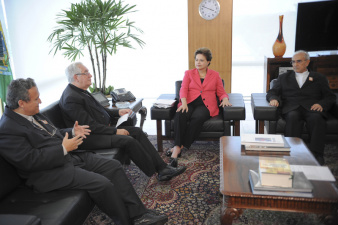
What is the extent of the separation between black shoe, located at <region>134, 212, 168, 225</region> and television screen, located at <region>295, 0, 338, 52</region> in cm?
352

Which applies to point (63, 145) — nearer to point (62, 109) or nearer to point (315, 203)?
point (62, 109)

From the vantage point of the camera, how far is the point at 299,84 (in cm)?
342

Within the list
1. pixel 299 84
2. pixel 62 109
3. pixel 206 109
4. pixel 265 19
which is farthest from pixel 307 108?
pixel 265 19

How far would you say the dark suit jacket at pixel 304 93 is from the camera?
325 cm

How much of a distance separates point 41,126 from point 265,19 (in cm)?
566

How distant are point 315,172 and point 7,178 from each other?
6.46 feet

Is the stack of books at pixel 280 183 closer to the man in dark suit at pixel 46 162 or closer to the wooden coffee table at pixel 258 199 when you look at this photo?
the wooden coffee table at pixel 258 199

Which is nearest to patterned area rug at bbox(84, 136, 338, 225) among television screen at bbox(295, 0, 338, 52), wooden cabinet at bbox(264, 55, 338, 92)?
wooden cabinet at bbox(264, 55, 338, 92)

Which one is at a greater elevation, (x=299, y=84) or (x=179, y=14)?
(x=179, y=14)

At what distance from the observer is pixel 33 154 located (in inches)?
71.4

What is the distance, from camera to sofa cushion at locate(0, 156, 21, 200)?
180cm

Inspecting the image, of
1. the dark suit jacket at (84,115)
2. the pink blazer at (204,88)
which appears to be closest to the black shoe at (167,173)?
the dark suit jacket at (84,115)

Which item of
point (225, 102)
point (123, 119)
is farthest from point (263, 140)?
point (123, 119)

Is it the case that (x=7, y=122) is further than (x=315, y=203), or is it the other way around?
(x=7, y=122)
